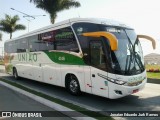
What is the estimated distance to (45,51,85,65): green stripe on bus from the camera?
37.5ft

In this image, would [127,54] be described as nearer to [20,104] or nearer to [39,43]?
[20,104]

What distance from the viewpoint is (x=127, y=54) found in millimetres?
10102

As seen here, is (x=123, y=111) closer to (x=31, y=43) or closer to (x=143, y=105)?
(x=143, y=105)

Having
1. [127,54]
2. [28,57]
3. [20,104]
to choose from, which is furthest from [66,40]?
[28,57]

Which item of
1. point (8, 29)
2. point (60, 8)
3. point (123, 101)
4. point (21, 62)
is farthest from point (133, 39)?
point (8, 29)

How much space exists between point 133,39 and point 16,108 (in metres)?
5.25

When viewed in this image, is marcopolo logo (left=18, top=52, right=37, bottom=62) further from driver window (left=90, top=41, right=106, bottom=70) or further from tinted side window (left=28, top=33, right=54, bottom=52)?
driver window (left=90, top=41, right=106, bottom=70)

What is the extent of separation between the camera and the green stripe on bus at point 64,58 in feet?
37.5

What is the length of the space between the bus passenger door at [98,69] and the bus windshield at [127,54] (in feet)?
1.56

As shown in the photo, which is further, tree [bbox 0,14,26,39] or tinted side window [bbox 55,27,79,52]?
tree [bbox 0,14,26,39]

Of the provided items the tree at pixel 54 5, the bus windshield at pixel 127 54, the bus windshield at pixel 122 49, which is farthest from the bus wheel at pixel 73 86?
the tree at pixel 54 5

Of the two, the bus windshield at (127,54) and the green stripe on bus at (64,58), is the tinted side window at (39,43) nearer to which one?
the green stripe on bus at (64,58)

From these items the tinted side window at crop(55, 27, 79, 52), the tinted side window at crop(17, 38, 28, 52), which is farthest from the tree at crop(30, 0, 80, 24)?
the tinted side window at crop(55, 27, 79, 52)

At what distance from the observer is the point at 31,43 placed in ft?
55.1
